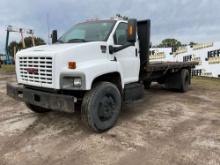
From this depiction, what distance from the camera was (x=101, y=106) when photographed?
15.7 feet

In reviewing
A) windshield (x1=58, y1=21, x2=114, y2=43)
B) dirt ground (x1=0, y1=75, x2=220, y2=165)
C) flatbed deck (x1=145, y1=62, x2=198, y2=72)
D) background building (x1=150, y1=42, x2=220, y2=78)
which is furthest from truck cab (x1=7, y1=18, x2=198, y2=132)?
background building (x1=150, y1=42, x2=220, y2=78)

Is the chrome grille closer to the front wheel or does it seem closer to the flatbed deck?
the front wheel

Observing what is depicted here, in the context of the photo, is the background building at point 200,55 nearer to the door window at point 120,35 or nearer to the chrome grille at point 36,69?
the door window at point 120,35

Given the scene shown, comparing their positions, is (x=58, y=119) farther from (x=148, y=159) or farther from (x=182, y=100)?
(x=182, y=100)

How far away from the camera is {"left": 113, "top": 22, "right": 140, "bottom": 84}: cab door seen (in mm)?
5516

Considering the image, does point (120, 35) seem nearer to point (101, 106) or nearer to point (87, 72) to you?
point (87, 72)

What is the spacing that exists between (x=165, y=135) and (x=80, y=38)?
8.91 ft

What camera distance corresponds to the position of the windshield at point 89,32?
5.39 m

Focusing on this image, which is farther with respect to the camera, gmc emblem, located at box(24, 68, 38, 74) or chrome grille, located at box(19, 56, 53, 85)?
gmc emblem, located at box(24, 68, 38, 74)

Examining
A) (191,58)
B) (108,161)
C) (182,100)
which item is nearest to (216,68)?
(191,58)

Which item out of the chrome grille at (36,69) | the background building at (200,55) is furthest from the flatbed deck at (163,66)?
the background building at (200,55)

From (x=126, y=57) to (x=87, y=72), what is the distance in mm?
1635

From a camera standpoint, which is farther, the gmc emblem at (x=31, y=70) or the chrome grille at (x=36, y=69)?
the gmc emblem at (x=31, y=70)

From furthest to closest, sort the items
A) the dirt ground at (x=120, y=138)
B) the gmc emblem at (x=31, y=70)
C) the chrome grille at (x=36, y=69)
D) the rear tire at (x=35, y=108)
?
the rear tire at (x=35, y=108)
the gmc emblem at (x=31, y=70)
the chrome grille at (x=36, y=69)
the dirt ground at (x=120, y=138)
